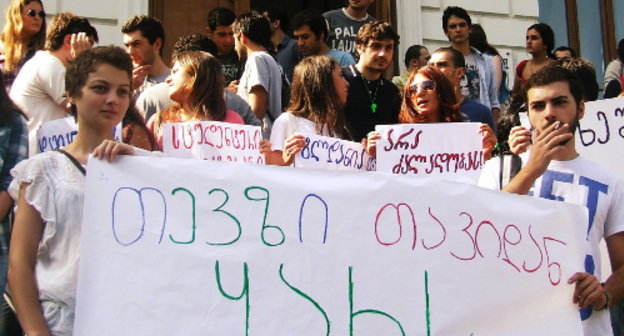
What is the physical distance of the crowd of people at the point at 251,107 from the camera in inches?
119

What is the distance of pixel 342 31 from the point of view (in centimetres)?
789

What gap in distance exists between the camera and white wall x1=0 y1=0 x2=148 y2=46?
830cm

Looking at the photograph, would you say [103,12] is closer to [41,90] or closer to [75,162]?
[41,90]

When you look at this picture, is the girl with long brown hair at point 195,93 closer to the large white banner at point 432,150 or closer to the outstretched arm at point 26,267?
the large white banner at point 432,150

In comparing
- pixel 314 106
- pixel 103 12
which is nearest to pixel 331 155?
pixel 314 106

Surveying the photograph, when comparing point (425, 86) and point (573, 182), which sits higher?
point (425, 86)

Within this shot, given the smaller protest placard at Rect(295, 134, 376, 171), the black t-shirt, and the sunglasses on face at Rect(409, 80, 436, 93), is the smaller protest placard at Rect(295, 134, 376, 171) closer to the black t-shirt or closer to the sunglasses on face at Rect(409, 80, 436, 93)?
the sunglasses on face at Rect(409, 80, 436, 93)

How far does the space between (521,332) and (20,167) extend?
5.34 ft

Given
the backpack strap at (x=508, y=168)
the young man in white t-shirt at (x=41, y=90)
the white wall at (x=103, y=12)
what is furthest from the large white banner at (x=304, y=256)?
the white wall at (x=103, y=12)

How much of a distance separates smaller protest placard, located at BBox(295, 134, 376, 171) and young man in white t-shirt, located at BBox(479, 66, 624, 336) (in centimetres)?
105

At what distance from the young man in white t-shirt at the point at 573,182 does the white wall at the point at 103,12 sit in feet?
16.9

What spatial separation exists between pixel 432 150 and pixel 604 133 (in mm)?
898

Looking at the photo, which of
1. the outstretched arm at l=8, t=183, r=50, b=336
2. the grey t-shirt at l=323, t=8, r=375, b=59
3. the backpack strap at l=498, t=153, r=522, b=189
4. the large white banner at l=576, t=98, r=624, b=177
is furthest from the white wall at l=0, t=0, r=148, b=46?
the outstretched arm at l=8, t=183, r=50, b=336

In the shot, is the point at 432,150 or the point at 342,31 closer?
the point at 432,150
